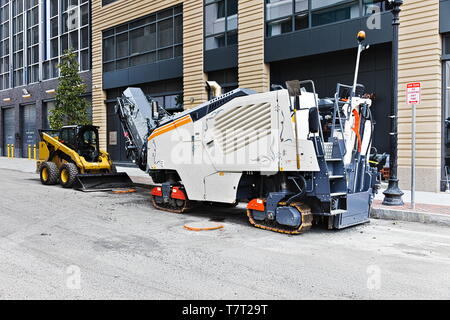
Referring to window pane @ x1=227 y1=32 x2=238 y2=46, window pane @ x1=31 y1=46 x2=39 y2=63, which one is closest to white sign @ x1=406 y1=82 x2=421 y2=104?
window pane @ x1=227 y1=32 x2=238 y2=46

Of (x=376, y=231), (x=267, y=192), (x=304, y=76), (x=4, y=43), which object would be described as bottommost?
(x=376, y=231)

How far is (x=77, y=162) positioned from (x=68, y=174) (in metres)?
0.53

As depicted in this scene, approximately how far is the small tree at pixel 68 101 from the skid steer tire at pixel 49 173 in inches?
196

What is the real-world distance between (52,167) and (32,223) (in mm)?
7034

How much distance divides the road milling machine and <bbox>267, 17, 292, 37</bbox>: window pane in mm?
Result: 7217

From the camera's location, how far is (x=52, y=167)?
14602 mm

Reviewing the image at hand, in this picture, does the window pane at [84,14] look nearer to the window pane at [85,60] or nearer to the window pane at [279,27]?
the window pane at [85,60]

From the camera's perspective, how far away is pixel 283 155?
738 centimetres

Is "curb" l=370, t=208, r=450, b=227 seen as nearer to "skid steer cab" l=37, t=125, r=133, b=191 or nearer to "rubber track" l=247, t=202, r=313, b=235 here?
"rubber track" l=247, t=202, r=313, b=235

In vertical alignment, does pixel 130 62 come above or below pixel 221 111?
above

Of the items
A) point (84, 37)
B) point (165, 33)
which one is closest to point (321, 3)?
point (165, 33)

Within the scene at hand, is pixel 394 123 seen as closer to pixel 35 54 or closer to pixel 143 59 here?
pixel 143 59

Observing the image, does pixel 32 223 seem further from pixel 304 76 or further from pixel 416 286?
pixel 304 76
